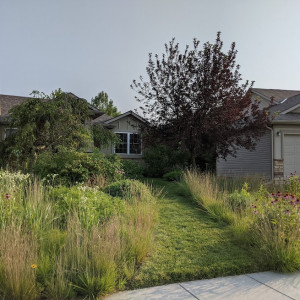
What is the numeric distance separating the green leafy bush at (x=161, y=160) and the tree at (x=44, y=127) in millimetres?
4864

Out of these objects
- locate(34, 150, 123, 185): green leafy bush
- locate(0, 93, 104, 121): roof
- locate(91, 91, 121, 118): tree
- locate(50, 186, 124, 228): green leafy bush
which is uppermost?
locate(91, 91, 121, 118): tree

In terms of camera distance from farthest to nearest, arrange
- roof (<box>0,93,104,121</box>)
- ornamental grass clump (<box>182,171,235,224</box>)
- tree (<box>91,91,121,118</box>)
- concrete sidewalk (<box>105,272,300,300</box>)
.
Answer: tree (<box>91,91,121,118</box>), roof (<box>0,93,104,121</box>), ornamental grass clump (<box>182,171,235,224</box>), concrete sidewalk (<box>105,272,300,300</box>)

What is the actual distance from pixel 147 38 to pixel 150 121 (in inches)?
134

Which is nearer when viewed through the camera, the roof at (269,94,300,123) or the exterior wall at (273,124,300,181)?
the roof at (269,94,300,123)

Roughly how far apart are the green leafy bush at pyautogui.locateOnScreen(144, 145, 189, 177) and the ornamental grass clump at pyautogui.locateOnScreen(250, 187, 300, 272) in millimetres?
10067

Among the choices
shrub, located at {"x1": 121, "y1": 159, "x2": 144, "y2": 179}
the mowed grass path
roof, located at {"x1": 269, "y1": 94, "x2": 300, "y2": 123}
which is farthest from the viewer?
roof, located at {"x1": 269, "y1": 94, "x2": 300, "y2": 123}

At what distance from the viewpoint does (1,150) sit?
1139 cm

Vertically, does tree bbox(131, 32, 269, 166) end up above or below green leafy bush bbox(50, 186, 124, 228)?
above

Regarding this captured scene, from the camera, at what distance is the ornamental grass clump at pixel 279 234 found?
4.05m

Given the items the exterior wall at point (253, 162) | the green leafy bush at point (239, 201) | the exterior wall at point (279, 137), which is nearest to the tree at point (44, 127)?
the green leafy bush at point (239, 201)

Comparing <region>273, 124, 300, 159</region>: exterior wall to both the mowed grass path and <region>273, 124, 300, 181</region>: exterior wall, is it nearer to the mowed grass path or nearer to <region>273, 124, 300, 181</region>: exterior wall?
<region>273, 124, 300, 181</region>: exterior wall

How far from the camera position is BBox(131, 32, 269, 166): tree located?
10.4m

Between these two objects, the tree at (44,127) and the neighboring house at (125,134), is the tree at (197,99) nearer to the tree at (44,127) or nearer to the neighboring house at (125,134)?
the tree at (44,127)

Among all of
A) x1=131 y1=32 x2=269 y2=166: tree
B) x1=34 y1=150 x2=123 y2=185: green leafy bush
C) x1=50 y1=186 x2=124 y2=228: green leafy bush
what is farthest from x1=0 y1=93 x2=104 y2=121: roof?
x1=50 y1=186 x2=124 y2=228: green leafy bush
